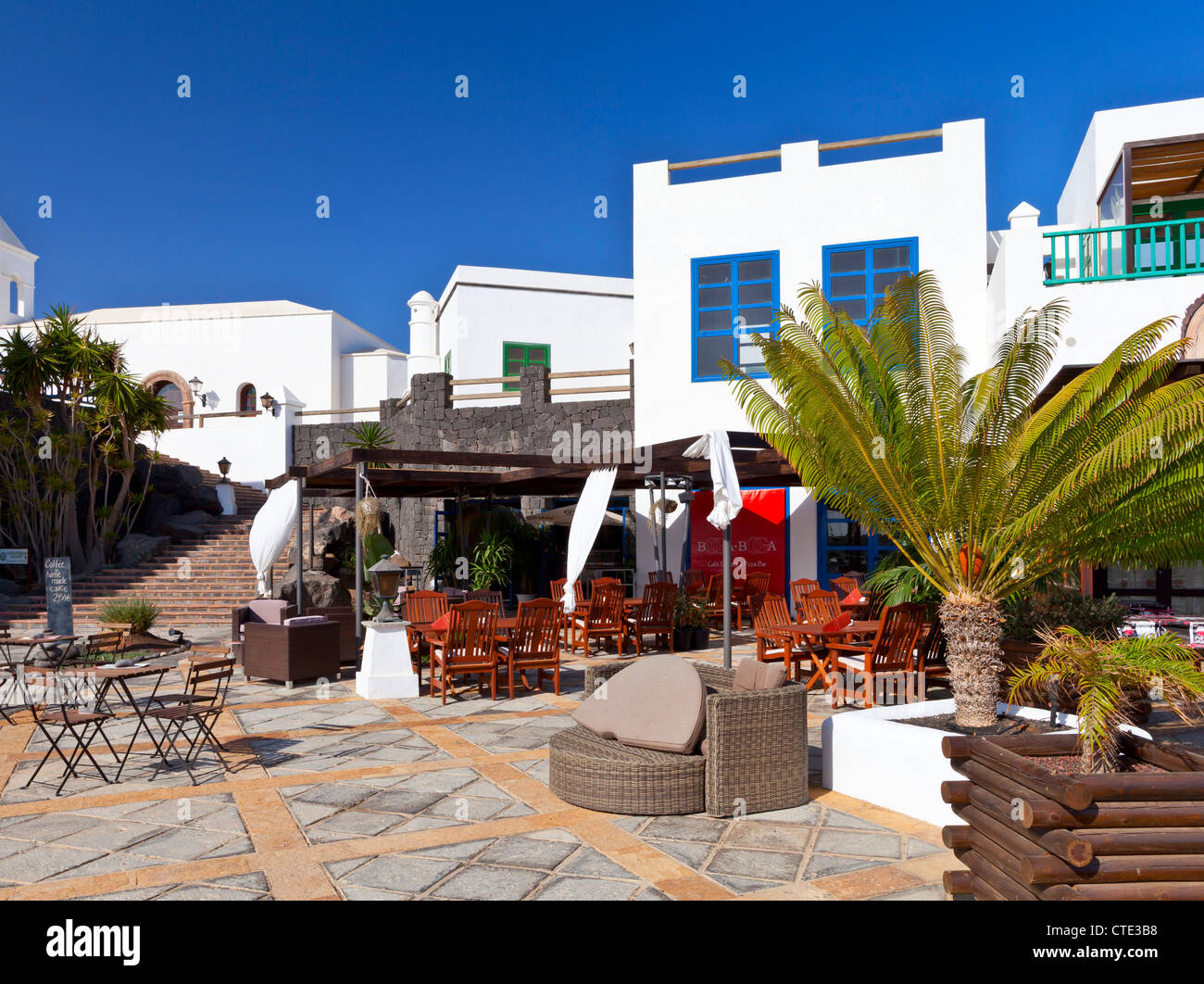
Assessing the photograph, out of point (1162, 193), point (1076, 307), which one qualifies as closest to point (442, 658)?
point (1076, 307)

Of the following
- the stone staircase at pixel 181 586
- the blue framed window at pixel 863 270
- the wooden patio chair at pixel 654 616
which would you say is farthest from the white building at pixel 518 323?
the wooden patio chair at pixel 654 616

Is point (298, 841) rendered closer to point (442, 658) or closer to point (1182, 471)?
point (442, 658)

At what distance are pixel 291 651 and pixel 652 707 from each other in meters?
5.32

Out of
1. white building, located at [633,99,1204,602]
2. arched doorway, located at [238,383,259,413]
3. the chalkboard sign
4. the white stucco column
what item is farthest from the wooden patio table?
arched doorway, located at [238,383,259,413]

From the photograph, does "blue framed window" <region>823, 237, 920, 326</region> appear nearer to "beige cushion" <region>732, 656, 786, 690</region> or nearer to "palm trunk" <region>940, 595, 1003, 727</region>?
"palm trunk" <region>940, 595, 1003, 727</region>

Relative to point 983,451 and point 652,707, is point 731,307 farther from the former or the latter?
point 652,707

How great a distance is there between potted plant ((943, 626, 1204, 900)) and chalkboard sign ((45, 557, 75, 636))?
494 inches

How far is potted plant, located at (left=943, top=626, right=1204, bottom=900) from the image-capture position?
3025 millimetres

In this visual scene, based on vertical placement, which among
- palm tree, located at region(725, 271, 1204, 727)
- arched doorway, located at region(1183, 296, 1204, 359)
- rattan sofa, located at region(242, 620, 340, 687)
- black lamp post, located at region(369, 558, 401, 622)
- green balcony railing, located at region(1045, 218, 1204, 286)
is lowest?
rattan sofa, located at region(242, 620, 340, 687)

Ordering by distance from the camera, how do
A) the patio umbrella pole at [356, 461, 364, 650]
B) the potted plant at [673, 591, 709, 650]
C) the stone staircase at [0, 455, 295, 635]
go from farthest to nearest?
the stone staircase at [0, 455, 295, 635], the potted plant at [673, 591, 709, 650], the patio umbrella pole at [356, 461, 364, 650]

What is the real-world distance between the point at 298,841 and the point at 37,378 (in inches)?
656

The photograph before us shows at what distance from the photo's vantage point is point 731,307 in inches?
587

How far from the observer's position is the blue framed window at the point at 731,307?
14.7 metres

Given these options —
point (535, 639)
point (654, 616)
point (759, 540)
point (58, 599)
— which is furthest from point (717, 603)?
point (58, 599)
